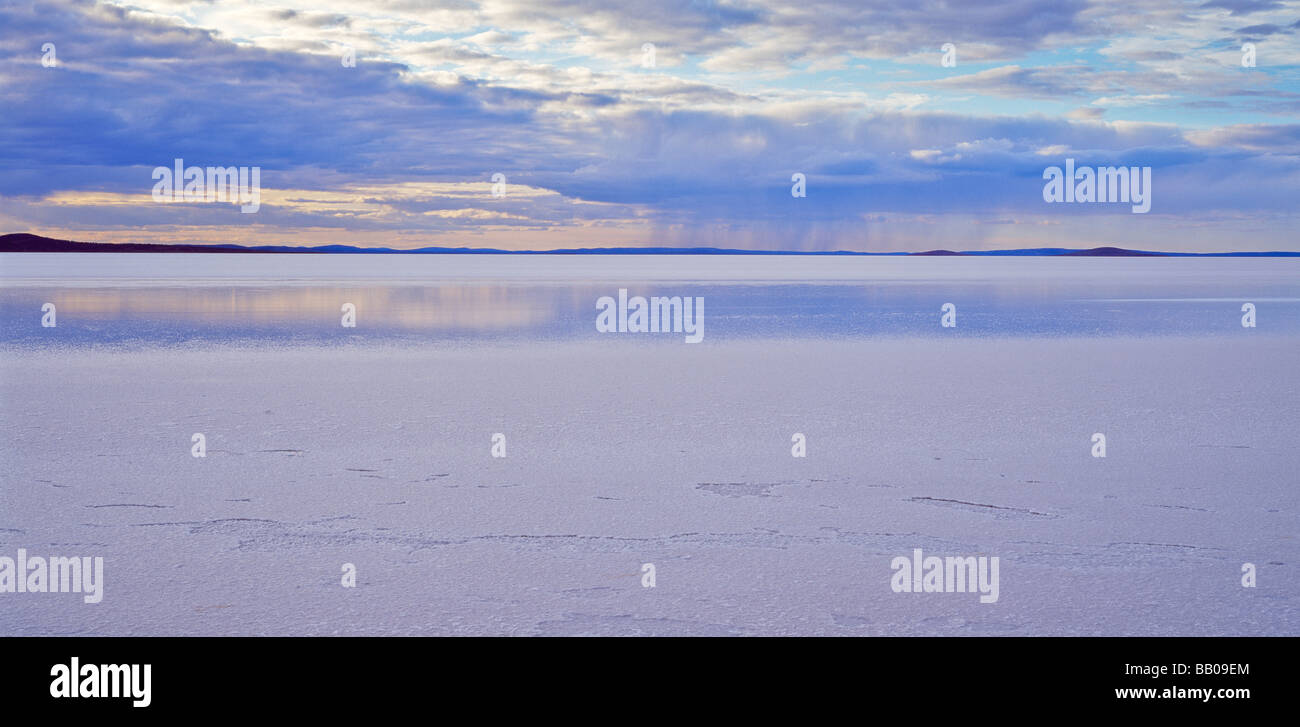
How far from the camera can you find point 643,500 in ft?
17.1

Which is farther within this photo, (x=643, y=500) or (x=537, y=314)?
(x=537, y=314)

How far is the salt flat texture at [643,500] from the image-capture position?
12.3ft

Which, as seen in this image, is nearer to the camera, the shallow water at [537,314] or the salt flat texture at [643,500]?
the salt flat texture at [643,500]

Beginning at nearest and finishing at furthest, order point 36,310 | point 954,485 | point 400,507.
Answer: point 400,507, point 954,485, point 36,310

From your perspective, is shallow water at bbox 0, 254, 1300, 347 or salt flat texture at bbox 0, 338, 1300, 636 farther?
shallow water at bbox 0, 254, 1300, 347

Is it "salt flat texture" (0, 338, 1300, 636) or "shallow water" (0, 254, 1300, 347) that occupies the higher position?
"shallow water" (0, 254, 1300, 347)

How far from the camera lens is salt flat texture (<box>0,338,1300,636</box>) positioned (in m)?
3.75

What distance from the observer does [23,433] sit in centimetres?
671

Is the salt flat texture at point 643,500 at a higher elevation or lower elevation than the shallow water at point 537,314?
lower

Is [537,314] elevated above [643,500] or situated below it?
above

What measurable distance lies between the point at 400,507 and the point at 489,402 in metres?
3.05
